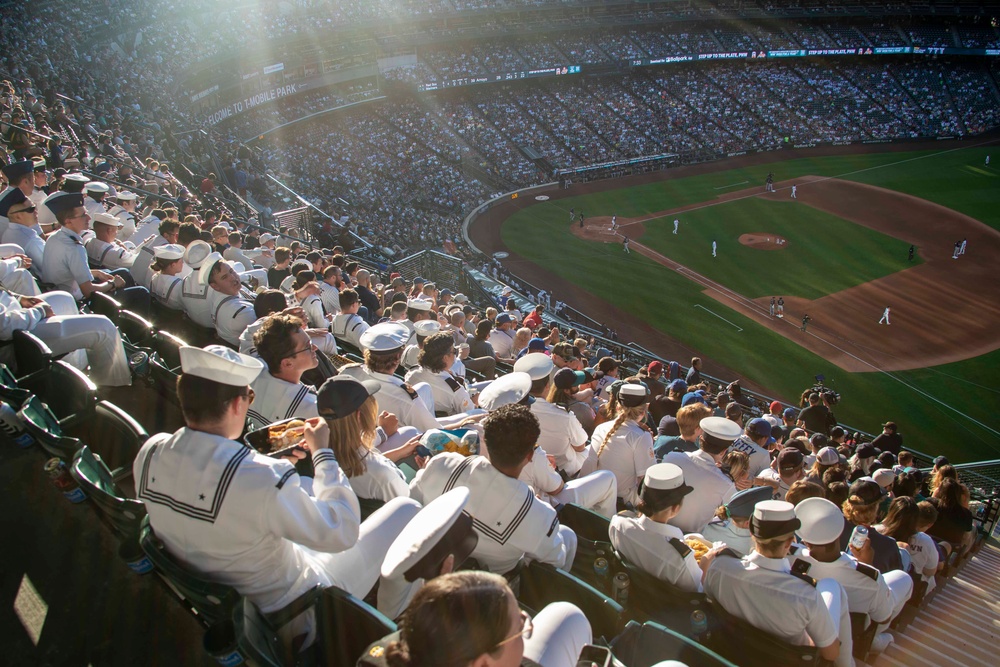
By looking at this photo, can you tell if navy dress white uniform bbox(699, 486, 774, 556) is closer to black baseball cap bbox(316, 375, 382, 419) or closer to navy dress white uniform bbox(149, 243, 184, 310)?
black baseball cap bbox(316, 375, 382, 419)

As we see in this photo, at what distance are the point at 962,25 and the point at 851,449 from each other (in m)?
62.9

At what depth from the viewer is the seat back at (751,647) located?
416 cm

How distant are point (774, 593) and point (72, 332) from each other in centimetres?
585

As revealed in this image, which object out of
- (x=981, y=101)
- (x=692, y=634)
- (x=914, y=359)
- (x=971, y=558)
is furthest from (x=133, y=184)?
(x=981, y=101)

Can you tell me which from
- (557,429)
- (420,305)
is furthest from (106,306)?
(557,429)

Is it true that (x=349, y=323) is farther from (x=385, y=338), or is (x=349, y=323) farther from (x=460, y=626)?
(x=460, y=626)

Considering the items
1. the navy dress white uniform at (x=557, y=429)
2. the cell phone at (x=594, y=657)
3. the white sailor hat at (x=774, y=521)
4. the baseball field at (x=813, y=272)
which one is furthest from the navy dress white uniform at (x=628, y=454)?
the baseball field at (x=813, y=272)

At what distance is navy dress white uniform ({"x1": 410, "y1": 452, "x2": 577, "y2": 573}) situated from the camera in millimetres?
4062

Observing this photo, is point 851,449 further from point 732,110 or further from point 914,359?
point 732,110

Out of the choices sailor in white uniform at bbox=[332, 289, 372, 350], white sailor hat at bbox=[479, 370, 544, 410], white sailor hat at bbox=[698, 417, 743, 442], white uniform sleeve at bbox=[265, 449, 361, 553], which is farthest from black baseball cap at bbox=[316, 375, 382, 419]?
sailor in white uniform at bbox=[332, 289, 372, 350]

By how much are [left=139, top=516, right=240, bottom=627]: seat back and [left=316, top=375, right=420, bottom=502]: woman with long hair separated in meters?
1.03

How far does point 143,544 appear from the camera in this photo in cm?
346

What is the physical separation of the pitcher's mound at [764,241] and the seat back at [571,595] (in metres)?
34.1

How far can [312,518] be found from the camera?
3.27 meters
